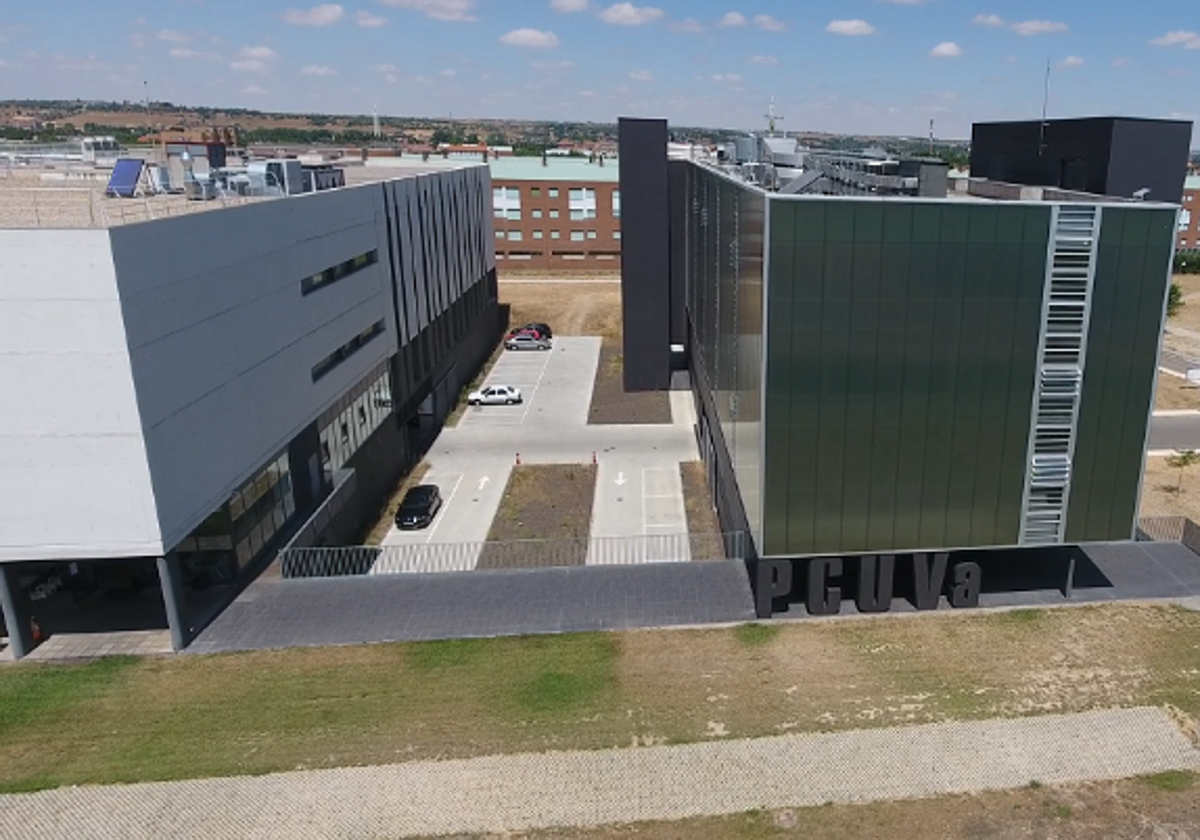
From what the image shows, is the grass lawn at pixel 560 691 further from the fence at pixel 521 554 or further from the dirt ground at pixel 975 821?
the fence at pixel 521 554

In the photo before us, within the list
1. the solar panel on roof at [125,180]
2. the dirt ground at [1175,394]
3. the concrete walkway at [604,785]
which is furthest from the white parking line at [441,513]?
the dirt ground at [1175,394]

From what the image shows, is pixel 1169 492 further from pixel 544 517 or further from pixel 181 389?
pixel 181 389

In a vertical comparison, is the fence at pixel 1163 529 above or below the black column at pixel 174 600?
below

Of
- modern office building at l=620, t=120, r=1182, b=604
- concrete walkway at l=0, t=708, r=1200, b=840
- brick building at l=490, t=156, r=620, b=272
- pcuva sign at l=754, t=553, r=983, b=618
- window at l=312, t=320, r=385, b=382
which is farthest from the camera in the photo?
brick building at l=490, t=156, r=620, b=272

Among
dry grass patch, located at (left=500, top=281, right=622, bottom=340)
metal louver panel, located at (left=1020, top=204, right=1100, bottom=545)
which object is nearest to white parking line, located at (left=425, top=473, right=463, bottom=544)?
metal louver panel, located at (left=1020, top=204, right=1100, bottom=545)

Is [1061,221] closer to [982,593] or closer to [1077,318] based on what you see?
[1077,318]

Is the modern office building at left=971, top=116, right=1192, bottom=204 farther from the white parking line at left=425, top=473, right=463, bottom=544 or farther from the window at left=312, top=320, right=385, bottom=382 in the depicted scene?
the window at left=312, top=320, right=385, bottom=382
